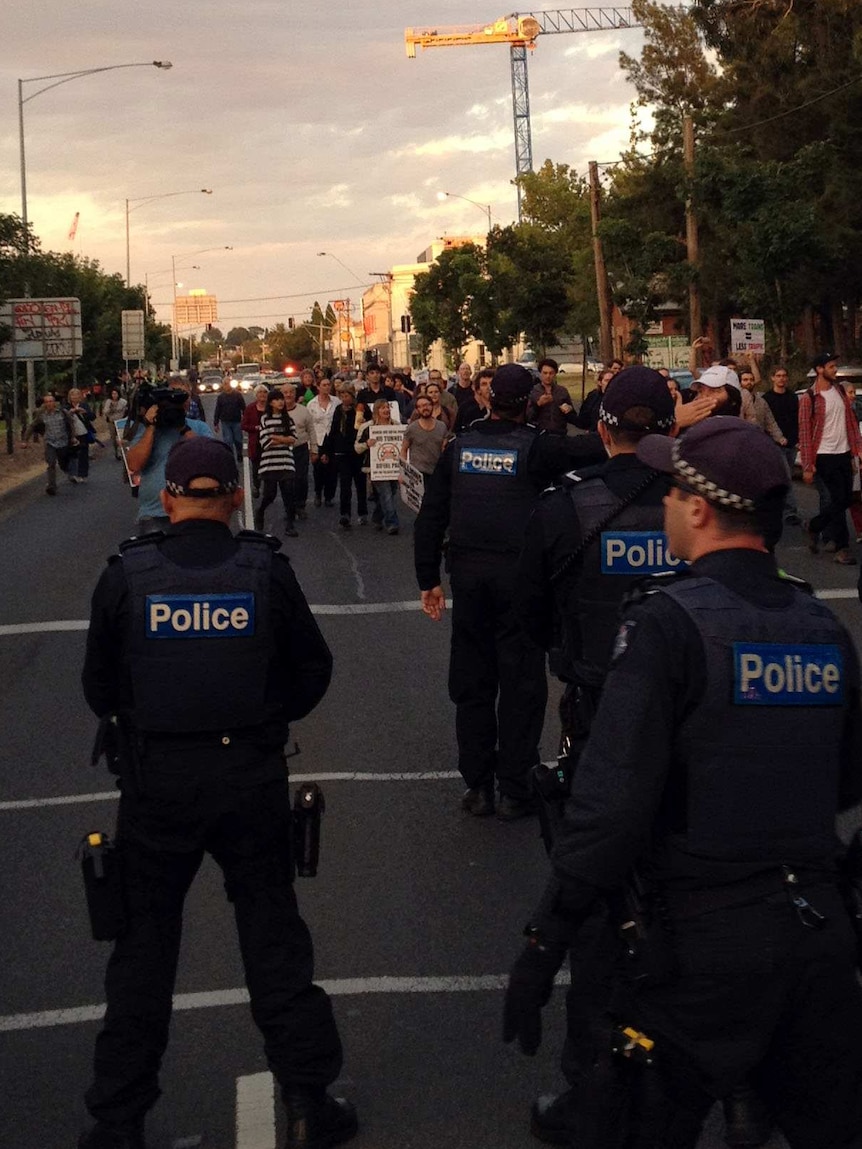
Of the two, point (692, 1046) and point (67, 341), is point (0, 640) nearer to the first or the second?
point (692, 1046)

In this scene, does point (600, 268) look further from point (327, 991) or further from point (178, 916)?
point (178, 916)

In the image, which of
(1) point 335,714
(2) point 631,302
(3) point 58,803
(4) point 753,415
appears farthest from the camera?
(2) point 631,302

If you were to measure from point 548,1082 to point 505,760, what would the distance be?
2.77 meters

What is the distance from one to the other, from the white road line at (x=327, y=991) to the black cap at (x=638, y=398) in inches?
73.9

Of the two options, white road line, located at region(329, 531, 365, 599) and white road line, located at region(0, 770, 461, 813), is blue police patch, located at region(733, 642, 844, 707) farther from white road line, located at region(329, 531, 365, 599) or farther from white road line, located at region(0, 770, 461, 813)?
white road line, located at region(329, 531, 365, 599)

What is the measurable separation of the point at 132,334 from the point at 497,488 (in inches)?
2150

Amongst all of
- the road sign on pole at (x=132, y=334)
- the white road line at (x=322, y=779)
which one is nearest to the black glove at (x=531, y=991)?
the white road line at (x=322, y=779)

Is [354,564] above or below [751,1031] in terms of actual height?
above

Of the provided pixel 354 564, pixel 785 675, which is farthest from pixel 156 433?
pixel 785 675

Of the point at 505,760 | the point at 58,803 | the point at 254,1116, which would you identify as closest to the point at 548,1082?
the point at 254,1116

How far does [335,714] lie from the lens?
966 centimetres

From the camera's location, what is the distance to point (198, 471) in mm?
4230

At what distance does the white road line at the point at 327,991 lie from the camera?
5.16m

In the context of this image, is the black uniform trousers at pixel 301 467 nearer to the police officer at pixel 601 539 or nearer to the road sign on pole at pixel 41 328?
the road sign on pole at pixel 41 328
